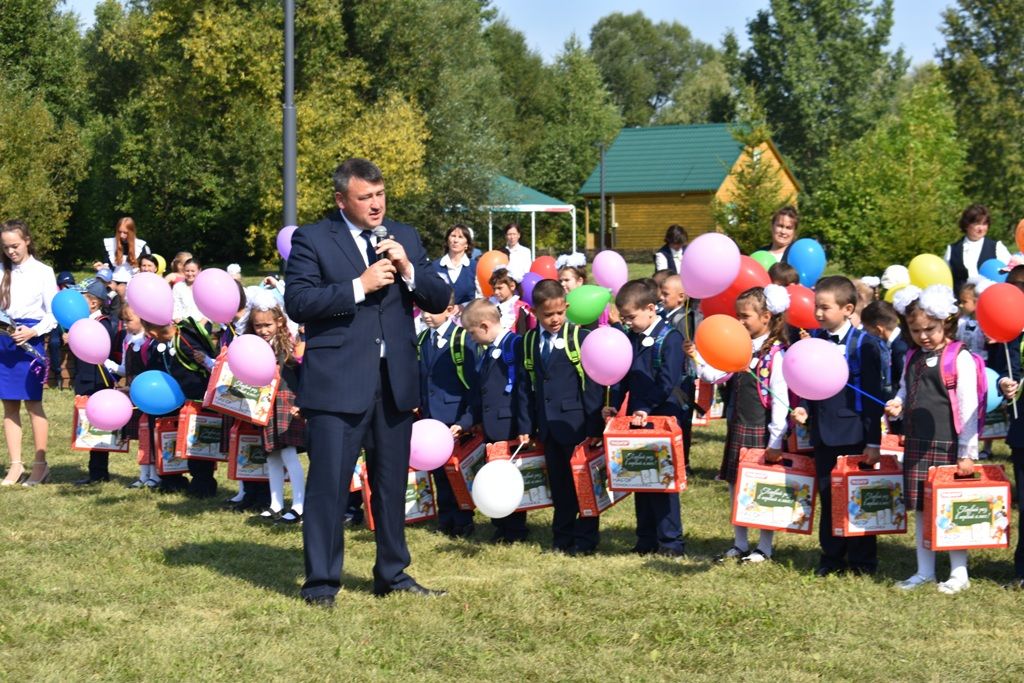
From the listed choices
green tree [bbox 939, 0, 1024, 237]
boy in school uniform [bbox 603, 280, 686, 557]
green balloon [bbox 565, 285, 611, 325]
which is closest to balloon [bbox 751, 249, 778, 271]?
green balloon [bbox 565, 285, 611, 325]

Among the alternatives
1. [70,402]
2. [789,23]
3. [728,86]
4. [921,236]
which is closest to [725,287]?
[70,402]

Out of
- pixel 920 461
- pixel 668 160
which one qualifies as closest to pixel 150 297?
pixel 920 461

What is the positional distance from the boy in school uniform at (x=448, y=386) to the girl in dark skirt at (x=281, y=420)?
36.4 inches

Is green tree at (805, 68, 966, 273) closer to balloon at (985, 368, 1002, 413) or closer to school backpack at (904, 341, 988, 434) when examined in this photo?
balloon at (985, 368, 1002, 413)

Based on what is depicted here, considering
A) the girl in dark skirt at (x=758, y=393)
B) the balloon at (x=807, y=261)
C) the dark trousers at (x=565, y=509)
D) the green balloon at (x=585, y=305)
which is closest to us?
the girl in dark skirt at (x=758, y=393)

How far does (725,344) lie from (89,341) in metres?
4.79

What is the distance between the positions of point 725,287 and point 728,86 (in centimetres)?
7314

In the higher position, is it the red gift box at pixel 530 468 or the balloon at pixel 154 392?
the balloon at pixel 154 392

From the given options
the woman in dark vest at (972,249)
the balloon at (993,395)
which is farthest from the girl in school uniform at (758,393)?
the woman in dark vest at (972,249)

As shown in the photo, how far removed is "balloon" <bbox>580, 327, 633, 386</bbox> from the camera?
696 centimetres

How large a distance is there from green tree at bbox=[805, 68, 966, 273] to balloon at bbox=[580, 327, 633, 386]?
44.0 feet

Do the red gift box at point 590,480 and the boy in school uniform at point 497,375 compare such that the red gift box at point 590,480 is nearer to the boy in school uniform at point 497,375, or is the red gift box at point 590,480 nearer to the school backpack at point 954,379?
the boy in school uniform at point 497,375

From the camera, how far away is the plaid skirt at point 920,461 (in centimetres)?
643

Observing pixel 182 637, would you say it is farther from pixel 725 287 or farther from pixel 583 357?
pixel 725 287
